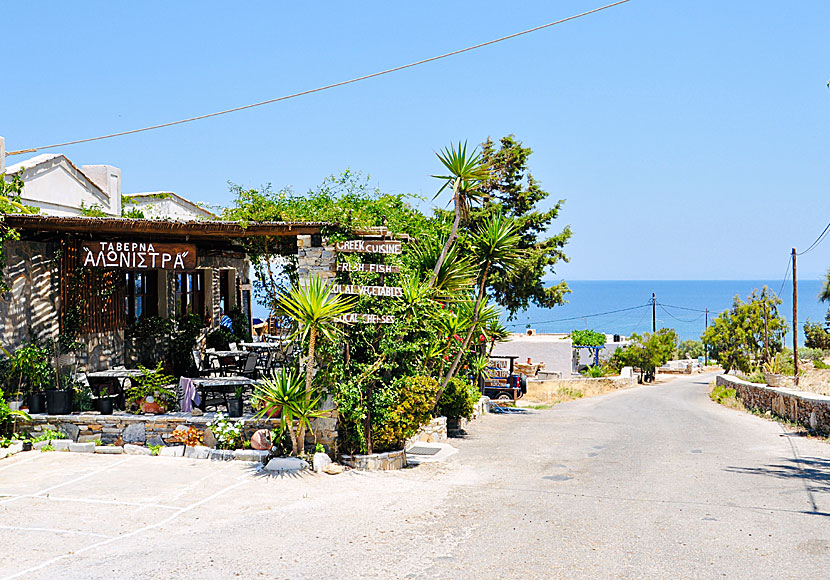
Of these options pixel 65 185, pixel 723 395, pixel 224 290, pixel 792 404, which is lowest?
pixel 723 395

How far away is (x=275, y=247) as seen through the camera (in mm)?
12273

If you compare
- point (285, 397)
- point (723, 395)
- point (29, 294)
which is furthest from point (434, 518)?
point (723, 395)

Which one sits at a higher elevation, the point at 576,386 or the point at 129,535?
the point at 129,535

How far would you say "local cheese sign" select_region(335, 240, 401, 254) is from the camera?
10844 millimetres

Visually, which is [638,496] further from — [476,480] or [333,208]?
[333,208]

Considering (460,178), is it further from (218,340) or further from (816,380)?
(816,380)

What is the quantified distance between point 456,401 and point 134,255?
7.03 m

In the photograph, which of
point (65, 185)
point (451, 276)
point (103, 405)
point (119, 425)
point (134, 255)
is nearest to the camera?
point (119, 425)

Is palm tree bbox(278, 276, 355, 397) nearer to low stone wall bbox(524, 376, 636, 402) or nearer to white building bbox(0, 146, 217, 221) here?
white building bbox(0, 146, 217, 221)

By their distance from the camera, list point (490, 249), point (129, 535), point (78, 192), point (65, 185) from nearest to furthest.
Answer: point (129, 535), point (490, 249), point (65, 185), point (78, 192)

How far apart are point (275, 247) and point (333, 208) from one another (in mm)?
1527

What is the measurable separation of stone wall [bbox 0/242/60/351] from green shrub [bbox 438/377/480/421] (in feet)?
24.9

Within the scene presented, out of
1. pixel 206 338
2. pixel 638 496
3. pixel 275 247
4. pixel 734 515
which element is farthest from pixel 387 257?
pixel 206 338

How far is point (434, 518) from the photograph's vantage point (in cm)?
834
